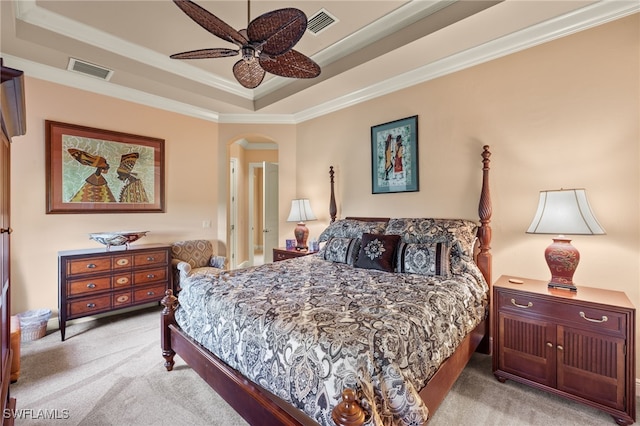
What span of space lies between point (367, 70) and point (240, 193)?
156 inches

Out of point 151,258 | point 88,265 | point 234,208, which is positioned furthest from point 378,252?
point 234,208

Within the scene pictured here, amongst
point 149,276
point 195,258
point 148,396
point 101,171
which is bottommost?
point 148,396

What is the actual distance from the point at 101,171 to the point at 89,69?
3.65ft

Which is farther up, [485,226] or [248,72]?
[248,72]

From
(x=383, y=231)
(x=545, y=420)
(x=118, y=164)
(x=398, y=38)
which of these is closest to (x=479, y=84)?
(x=398, y=38)

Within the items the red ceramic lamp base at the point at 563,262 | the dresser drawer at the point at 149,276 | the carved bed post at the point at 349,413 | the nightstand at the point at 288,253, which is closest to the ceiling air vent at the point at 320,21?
the nightstand at the point at 288,253

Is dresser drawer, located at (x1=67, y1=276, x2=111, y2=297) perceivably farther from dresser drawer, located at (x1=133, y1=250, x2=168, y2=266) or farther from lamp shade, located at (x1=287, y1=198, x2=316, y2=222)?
lamp shade, located at (x1=287, y1=198, x2=316, y2=222)

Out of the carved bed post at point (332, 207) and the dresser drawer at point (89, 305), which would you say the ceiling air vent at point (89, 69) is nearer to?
the dresser drawer at point (89, 305)

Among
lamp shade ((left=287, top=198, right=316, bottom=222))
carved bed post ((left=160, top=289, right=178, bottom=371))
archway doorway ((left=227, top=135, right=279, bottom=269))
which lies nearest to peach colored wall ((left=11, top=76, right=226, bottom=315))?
lamp shade ((left=287, top=198, right=316, bottom=222))

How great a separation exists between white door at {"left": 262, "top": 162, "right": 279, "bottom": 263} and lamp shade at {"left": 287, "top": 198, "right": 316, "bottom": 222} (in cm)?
114

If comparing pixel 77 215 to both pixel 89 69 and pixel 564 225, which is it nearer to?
pixel 89 69

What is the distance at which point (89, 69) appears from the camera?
121 inches

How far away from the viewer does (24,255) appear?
294cm

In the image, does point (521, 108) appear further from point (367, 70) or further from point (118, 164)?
point (118, 164)
